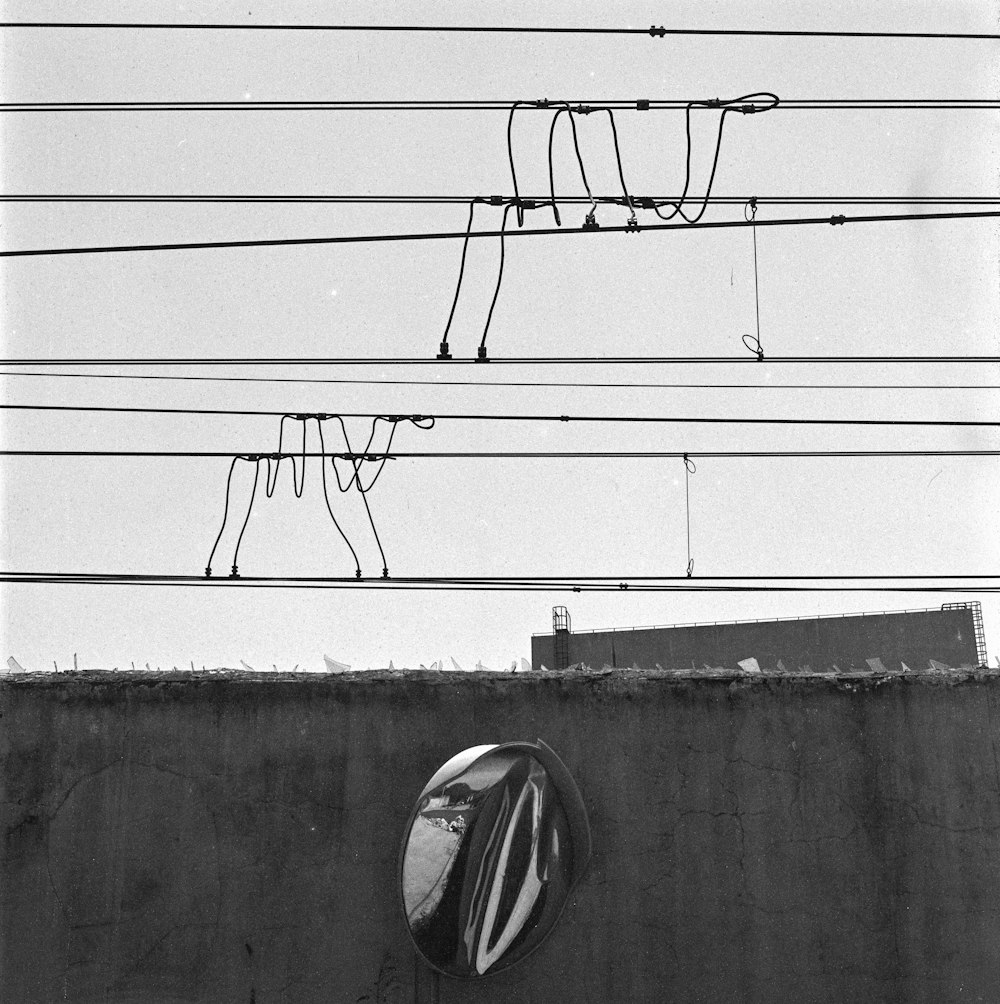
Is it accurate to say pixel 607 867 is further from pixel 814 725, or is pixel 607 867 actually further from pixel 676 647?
pixel 676 647

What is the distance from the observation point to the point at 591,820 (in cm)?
629

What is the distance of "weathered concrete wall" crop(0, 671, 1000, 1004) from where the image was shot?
238 inches

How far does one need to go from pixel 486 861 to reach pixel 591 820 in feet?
2.47

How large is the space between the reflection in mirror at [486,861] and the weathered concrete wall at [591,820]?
0.86ft

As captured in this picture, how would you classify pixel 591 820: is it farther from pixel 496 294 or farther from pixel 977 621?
pixel 977 621

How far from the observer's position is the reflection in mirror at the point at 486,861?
5785 millimetres

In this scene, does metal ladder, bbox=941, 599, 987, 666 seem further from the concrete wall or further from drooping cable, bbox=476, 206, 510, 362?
drooping cable, bbox=476, 206, 510, 362

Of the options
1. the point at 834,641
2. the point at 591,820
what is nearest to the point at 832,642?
the point at 834,641

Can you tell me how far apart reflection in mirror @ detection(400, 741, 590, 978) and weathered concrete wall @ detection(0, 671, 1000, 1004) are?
26cm

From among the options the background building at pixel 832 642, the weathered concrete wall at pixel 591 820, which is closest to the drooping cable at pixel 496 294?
the weathered concrete wall at pixel 591 820

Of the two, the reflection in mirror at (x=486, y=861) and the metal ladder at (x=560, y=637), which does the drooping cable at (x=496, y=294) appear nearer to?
the reflection in mirror at (x=486, y=861)

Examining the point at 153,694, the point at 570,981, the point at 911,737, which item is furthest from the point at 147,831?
the point at 911,737

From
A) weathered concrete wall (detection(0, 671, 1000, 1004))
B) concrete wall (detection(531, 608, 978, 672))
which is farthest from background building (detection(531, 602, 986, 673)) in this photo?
weathered concrete wall (detection(0, 671, 1000, 1004))

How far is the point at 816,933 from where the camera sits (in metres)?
6.10
